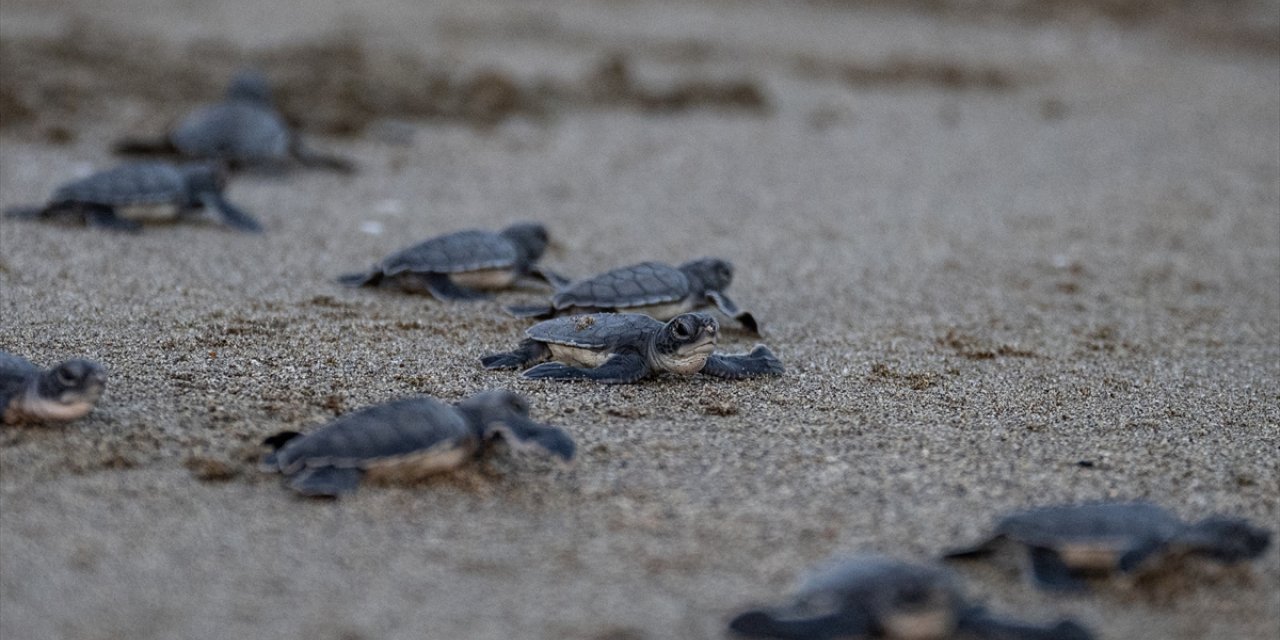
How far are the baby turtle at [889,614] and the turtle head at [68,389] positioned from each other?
63.1 inches

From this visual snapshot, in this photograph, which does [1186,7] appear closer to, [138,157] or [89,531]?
[138,157]

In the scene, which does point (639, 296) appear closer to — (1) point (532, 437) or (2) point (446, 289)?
(2) point (446, 289)

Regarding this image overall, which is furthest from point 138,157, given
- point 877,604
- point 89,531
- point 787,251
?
point 877,604

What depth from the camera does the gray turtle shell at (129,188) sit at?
520cm

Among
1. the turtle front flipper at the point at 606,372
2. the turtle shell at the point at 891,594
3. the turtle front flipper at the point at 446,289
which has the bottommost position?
the turtle front flipper at the point at 446,289

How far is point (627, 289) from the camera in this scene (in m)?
4.16

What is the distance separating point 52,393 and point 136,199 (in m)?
2.49

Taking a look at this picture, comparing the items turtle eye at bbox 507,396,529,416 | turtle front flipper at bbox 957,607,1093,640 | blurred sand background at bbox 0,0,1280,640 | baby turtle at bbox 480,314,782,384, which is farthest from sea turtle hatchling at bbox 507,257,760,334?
turtle front flipper at bbox 957,607,1093,640

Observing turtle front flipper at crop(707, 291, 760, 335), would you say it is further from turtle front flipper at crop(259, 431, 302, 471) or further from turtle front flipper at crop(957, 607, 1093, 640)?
turtle front flipper at crop(957, 607, 1093, 640)

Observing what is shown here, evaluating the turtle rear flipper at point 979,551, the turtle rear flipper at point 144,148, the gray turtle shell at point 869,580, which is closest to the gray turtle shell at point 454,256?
the turtle rear flipper at point 979,551

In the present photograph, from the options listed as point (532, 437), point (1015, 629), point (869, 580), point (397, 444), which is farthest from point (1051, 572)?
point (397, 444)

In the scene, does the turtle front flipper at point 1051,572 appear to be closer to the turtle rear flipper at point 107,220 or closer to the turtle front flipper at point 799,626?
the turtle front flipper at point 799,626

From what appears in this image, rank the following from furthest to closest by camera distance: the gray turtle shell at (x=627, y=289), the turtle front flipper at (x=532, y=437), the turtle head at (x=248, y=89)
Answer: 1. the turtle head at (x=248, y=89)
2. the gray turtle shell at (x=627, y=289)
3. the turtle front flipper at (x=532, y=437)

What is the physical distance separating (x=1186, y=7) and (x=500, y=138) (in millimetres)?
9867
